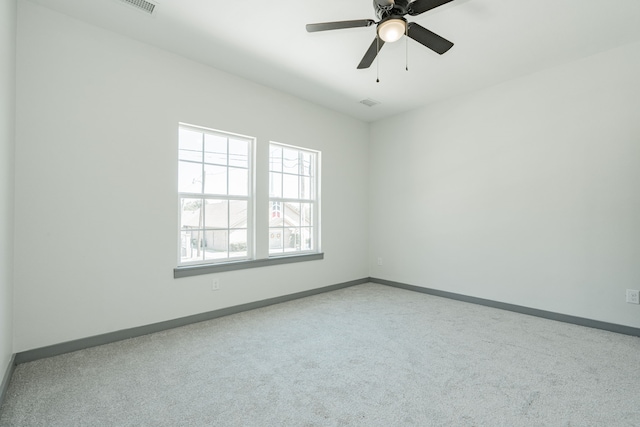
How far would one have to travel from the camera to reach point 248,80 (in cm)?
381

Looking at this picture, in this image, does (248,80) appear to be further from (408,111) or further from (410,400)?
(410,400)

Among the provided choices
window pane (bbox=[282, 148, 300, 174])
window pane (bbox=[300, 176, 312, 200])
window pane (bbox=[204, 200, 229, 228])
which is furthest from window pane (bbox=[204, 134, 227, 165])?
window pane (bbox=[300, 176, 312, 200])

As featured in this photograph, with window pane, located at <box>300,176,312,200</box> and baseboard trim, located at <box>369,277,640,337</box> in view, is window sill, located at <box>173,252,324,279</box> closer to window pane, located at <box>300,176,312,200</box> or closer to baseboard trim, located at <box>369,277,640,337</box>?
window pane, located at <box>300,176,312,200</box>

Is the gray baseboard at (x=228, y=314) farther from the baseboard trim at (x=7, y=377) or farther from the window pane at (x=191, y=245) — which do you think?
the window pane at (x=191, y=245)

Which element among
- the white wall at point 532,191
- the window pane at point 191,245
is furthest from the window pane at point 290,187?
the white wall at point 532,191

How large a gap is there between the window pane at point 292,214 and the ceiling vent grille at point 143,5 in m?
2.57

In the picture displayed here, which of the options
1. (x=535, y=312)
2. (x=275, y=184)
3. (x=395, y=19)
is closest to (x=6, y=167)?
(x=275, y=184)

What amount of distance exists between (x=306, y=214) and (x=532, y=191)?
2917 millimetres

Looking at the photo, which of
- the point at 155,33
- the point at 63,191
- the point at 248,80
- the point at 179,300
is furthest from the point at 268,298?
the point at 155,33

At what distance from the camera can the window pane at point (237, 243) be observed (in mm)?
3752

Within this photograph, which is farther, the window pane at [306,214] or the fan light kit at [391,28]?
the window pane at [306,214]

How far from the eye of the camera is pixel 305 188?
4.66 meters

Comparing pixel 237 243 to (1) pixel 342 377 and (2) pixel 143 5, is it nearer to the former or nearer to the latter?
(1) pixel 342 377

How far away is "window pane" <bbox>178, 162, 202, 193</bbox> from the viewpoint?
11.1 feet
